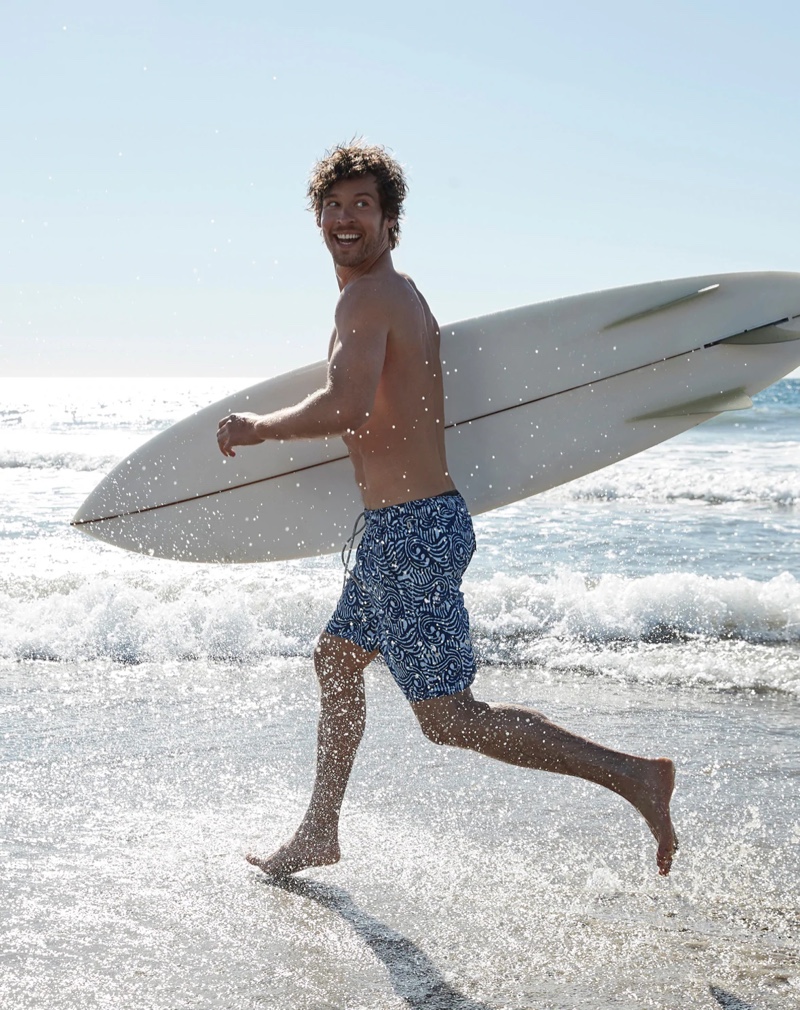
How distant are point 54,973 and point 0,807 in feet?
3.24

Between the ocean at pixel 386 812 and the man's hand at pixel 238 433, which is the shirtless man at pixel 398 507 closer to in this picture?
the man's hand at pixel 238 433

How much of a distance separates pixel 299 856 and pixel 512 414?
71.7 inches

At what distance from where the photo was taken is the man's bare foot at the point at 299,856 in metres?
2.46

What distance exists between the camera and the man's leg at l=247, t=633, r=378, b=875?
2467 mm

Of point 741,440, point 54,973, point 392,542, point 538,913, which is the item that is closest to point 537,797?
point 538,913

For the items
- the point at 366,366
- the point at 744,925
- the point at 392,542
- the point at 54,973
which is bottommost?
the point at 744,925

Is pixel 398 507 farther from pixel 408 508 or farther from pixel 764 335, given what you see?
pixel 764 335

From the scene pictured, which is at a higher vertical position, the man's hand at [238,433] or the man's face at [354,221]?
the man's face at [354,221]

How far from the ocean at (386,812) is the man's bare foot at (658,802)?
0.15 metres

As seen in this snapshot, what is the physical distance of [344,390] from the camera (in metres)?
2.12

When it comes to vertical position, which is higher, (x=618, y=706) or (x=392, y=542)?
(x=392, y=542)

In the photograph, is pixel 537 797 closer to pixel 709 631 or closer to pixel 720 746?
pixel 720 746

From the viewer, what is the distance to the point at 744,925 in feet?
7.19

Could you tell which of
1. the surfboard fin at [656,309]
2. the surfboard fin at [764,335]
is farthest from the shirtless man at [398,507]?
the surfboard fin at [764,335]
